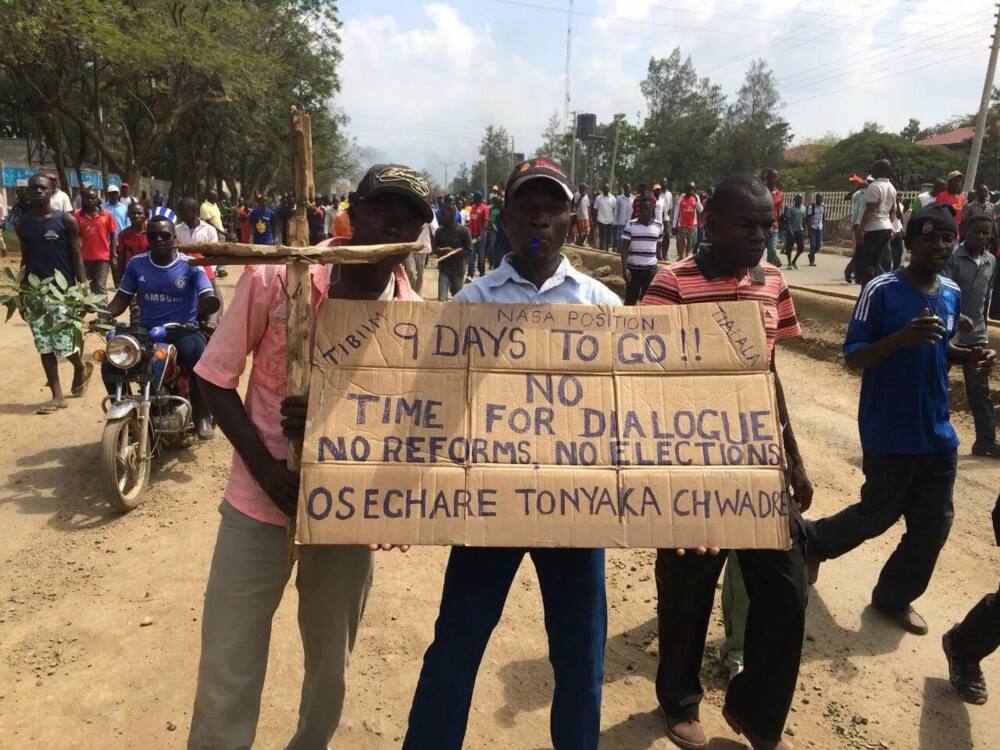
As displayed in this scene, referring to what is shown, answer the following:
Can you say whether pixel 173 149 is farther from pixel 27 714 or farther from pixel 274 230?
pixel 27 714

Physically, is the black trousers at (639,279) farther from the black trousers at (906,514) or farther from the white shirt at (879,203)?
the black trousers at (906,514)

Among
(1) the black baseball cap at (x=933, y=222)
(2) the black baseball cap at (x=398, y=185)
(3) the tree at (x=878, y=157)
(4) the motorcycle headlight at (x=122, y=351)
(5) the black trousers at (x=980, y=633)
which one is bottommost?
(5) the black trousers at (x=980, y=633)

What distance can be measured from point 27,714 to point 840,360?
853cm

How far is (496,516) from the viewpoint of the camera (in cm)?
189

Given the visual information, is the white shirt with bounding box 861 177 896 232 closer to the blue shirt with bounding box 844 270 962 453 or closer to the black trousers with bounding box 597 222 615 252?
the blue shirt with bounding box 844 270 962 453

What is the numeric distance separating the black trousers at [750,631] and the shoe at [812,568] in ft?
4.06

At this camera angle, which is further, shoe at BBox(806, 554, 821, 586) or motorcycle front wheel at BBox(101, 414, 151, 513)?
motorcycle front wheel at BBox(101, 414, 151, 513)

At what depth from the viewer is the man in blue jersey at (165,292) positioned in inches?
206

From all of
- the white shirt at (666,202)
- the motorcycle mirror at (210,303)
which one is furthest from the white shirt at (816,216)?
the motorcycle mirror at (210,303)

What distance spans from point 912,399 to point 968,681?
46.1 inches

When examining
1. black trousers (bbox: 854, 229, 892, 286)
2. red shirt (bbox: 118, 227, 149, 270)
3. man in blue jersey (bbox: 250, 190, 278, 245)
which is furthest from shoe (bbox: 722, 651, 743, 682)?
man in blue jersey (bbox: 250, 190, 278, 245)

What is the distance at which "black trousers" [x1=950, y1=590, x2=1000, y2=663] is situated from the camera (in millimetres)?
2932

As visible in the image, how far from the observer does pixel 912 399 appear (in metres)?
3.27

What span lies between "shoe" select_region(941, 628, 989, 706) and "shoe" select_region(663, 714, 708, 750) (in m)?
1.16
